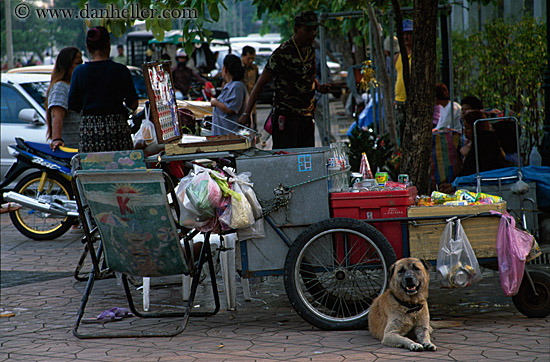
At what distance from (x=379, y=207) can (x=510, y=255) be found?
92 cm

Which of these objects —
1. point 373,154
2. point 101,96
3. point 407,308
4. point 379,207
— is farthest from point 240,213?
point 373,154

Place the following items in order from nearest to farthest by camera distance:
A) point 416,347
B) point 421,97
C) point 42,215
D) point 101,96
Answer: point 416,347 < point 101,96 < point 421,97 < point 42,215

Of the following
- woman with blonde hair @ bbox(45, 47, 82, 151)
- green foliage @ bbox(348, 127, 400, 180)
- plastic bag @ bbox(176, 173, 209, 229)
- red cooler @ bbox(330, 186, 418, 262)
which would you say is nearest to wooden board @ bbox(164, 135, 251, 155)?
plastic bag @ bbox(176, 173, 209, 229)

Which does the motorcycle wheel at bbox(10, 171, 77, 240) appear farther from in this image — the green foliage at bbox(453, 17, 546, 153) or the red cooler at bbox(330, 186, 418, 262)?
the green foliage at bbox(453, 17, 546, 153)

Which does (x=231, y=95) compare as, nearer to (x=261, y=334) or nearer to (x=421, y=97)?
(x=421, y=97)

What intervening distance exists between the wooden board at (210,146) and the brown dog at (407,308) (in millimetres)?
1380

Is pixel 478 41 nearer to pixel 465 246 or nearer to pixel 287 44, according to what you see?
pixel 287 44

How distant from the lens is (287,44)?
7.32 metres

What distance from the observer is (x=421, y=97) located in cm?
727

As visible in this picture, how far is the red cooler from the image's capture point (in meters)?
5.46

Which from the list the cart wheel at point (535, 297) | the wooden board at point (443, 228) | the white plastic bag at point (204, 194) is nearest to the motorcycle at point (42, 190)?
the white plastic bag at point (204, 194)

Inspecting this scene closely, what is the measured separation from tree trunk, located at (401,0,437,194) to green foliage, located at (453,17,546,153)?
194 centimetres

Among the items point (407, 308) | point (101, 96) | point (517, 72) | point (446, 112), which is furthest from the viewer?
point (446, 112)

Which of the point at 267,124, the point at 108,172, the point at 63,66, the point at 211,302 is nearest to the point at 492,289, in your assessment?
the point at 211,302
